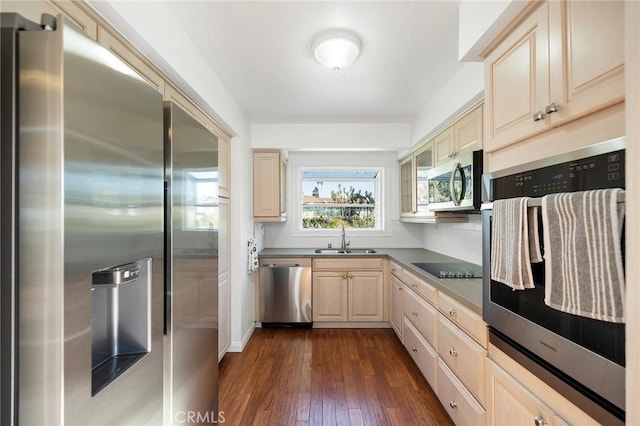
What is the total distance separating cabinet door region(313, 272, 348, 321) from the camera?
140 inches

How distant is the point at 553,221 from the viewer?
3.03 feet

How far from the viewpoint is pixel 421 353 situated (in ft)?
7.91

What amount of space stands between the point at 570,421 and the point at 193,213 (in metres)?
1.48

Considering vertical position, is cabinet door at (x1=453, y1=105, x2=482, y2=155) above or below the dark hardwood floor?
above

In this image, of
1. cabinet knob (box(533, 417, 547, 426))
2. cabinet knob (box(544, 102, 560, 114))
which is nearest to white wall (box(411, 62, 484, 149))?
cabinet knob (box(544, 102, 560, 114))

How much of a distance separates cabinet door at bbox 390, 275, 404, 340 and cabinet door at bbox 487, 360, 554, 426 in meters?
1.67

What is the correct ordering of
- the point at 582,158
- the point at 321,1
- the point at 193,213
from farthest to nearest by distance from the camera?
the point at 321,1
the point at 193,213
the point at 582,158

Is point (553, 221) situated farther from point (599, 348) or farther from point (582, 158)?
point (599, 348)

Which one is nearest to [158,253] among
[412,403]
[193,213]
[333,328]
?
[193,213]

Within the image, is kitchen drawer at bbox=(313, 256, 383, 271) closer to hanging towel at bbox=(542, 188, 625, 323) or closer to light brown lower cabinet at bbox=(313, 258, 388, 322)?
light brown lower cabinet at bbox=(313, 258, 388, 322)

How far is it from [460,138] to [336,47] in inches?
48.0

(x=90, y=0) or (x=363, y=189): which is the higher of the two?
(x=90, y=0)

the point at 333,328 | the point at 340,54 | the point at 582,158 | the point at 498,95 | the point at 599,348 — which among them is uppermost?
the point at 340,54

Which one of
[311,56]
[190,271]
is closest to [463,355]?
[190,271]
